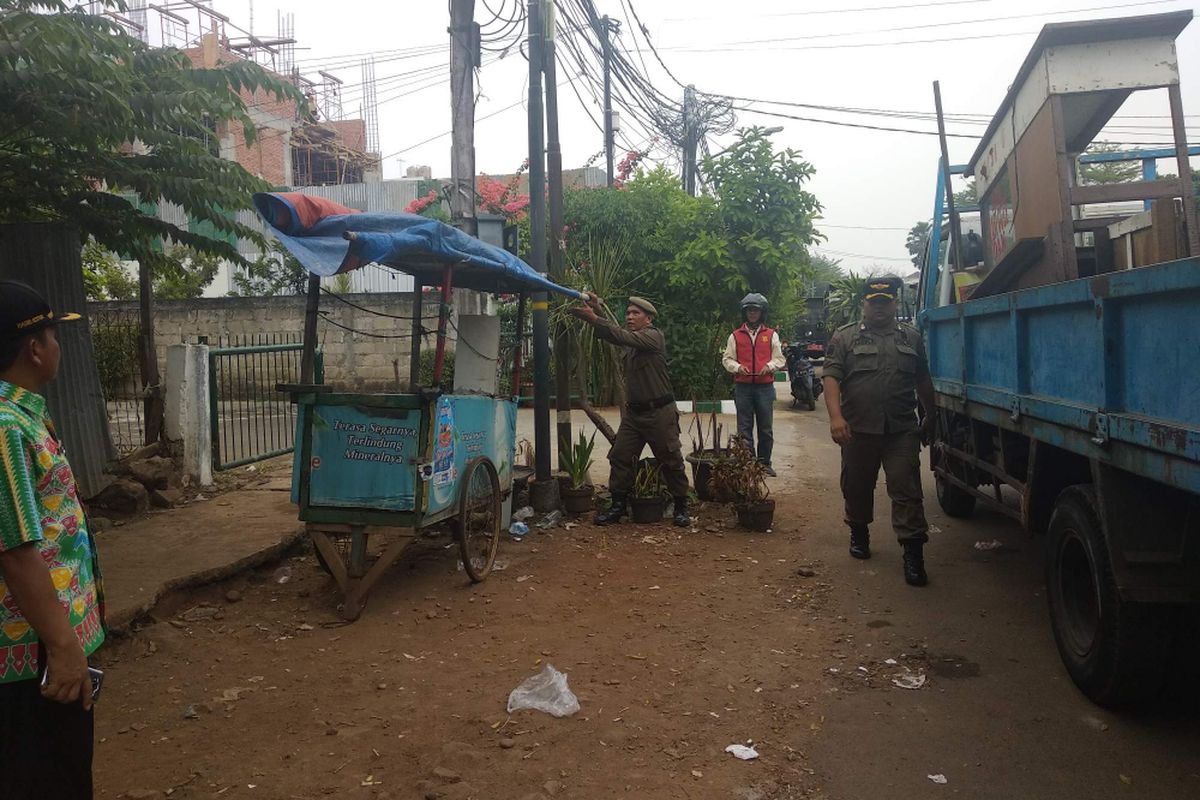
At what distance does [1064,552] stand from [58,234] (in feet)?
22.9

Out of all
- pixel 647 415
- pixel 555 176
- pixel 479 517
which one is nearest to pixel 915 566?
pixel 647 415

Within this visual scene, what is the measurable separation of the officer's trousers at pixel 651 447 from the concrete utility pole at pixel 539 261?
0.57 meters

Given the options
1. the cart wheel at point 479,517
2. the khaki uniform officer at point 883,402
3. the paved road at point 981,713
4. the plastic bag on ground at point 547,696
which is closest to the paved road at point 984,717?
the paved road at point 981,713

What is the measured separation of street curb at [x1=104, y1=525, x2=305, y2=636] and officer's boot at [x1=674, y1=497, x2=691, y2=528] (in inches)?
110

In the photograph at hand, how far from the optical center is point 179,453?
7.62 m

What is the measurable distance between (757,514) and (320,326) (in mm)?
9860

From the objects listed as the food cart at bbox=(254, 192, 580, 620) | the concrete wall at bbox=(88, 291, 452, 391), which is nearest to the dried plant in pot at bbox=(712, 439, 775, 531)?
the food cart at bbox=(254, 192, 580, 620)

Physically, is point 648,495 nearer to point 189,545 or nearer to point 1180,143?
point 189,545

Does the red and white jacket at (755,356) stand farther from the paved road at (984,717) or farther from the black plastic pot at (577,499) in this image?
the paved road at (984,717)

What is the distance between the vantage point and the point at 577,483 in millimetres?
7109

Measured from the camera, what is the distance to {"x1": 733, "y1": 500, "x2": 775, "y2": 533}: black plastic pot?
654 centimetres

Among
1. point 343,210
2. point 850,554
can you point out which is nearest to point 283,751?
point 343,210

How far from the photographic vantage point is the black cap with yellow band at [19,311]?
6.44 feet

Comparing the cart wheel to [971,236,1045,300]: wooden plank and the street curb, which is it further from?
[971,236,1045,300]: wooden plank
